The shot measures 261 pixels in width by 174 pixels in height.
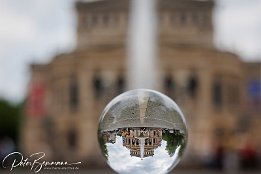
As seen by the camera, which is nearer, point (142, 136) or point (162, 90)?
point (142, 136)

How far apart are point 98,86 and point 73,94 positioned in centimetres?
323

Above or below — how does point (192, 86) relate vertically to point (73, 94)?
above

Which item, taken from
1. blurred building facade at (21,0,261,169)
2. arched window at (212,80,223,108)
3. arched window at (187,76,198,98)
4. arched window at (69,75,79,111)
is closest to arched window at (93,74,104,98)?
blurred building facade at (21,0,261,169)

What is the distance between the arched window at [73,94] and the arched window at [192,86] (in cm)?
1250

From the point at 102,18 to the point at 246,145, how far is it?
72362 mm

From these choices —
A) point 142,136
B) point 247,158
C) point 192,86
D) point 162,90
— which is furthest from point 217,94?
point 142,136

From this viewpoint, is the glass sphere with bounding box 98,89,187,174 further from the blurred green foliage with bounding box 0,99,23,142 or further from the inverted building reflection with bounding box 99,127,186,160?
the blurred green foliage with bounding box 0,99,23,142

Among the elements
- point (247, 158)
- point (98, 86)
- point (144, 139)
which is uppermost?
point (144, 139)

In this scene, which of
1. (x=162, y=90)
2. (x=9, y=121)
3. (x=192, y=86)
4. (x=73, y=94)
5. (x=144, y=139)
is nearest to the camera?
(x=144, y=139)

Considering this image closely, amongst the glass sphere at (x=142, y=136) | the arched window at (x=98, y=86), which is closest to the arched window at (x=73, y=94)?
the arched window at (x=98, y=86)

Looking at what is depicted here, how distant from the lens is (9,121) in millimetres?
109875

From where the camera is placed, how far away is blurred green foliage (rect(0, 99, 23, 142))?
4262 inches

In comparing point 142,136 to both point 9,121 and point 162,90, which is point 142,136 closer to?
point 162,90

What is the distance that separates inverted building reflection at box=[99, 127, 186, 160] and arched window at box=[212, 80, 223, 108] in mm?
80425
